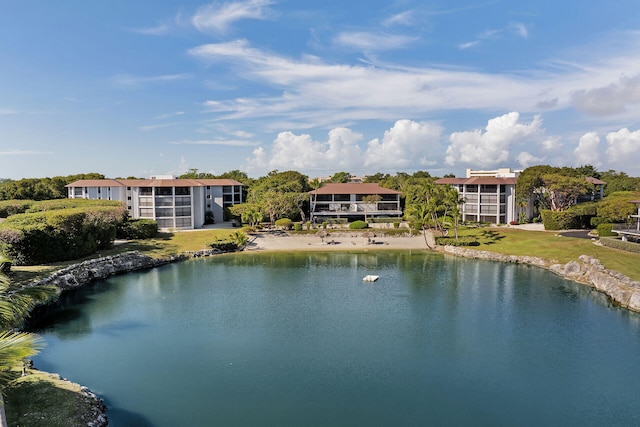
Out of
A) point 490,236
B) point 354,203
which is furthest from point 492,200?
point 354,203

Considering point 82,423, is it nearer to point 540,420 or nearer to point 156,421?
point 156,421

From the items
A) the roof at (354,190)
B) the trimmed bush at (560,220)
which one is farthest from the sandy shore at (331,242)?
the trimmed bush at (560,220)

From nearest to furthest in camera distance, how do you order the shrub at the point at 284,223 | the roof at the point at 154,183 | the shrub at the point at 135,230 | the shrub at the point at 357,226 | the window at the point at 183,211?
1. the shrub at the point at 135,230
2. the shrub at the point at 357,226
3. the roof at the point at 154,183
4. the shrub at the point at 284,223
5. the window at the point at 183,211

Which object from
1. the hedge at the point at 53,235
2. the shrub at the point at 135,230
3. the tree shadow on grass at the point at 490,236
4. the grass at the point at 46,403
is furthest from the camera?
the shrub at the point at 135,230

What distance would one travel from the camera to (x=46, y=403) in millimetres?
18391

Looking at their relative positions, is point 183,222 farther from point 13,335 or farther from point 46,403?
point 13,335

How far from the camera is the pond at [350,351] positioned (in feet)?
64.8

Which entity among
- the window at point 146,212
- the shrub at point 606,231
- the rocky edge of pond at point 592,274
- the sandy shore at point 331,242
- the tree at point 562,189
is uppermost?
the tree at point 562,189

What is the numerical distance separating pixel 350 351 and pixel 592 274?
2893 centimetres

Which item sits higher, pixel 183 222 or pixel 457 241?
pixel 183 222

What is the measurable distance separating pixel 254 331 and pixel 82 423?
13.2 m

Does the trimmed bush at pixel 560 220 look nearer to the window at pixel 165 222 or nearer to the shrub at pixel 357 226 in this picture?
the shrub at pixel 357 226

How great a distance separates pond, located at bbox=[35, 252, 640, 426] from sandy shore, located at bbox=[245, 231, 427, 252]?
17.8m

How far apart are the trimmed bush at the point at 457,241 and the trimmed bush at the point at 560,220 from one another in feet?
43.7
